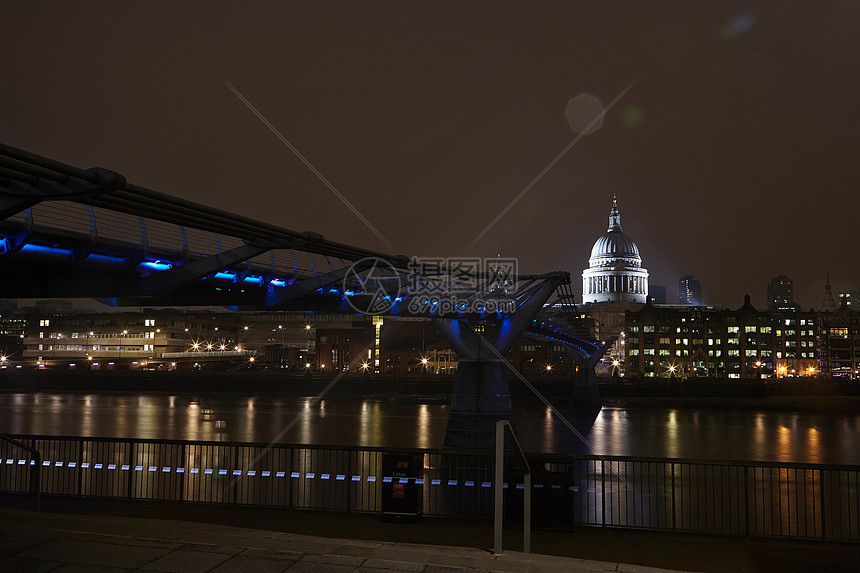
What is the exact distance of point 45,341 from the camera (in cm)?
18388

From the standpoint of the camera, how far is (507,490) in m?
14.6

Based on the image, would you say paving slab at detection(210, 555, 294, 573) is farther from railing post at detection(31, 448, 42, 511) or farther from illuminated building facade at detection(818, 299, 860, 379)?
illuminated building facade at detection(818, 299, 860, 379)

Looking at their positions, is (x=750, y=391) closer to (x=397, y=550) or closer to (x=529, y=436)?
Result: (x=529, y=436)

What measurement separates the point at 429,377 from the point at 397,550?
395ft

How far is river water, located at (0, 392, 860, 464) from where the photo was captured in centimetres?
5728

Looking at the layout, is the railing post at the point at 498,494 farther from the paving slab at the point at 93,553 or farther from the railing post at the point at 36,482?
the railing post at the point at 36,482

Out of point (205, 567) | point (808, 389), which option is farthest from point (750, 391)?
point (205, 567)

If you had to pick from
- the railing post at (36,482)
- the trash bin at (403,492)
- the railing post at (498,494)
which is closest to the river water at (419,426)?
the trash bin at (403,492)

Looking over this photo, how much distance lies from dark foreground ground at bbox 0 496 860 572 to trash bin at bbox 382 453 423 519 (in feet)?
0.79

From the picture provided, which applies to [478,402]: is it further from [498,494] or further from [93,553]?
[93,553]

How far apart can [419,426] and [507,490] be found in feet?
191

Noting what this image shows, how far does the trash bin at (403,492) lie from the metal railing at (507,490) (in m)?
0.07

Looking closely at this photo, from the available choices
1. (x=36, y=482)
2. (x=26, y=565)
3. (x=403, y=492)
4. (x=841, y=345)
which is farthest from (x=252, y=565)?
(x=841, y=345)

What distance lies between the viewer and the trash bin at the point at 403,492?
47.7 ft
